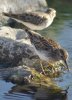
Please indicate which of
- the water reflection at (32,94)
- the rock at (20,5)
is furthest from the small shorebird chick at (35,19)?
the water reflection at (32,94)

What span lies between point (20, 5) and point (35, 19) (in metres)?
1.29

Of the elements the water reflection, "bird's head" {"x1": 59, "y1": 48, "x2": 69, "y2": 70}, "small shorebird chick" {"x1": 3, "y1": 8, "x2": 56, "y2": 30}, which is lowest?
the water reflection

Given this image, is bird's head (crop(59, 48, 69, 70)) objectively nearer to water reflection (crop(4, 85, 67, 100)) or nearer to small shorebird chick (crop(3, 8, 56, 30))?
water reflection (crop(4, 85, 67, 100))

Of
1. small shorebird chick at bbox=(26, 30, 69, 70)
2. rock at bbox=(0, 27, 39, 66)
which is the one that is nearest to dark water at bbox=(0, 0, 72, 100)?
small shorebird chick at bbox=(26, 30, 69, 70)

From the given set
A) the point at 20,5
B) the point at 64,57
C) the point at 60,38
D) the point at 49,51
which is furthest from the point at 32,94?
the point at 20,5

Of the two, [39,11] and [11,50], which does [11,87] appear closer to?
[11,50]

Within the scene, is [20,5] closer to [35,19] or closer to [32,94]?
[35,19]

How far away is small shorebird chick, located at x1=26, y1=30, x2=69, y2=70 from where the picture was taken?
13.2 m

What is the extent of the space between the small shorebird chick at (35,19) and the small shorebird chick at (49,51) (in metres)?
4.13

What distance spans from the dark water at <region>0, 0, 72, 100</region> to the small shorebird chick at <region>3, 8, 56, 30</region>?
13.7 inches

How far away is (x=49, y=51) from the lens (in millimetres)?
13547

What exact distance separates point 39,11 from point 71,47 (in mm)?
3892

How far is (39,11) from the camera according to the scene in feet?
64.3

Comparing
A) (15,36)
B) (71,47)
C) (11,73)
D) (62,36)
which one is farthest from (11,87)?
(62,36)
